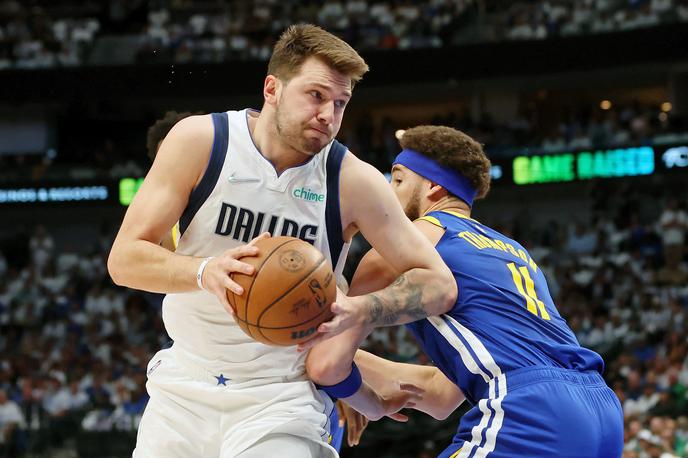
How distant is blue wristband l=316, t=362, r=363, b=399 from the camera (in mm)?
4113

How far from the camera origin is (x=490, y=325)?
156 inches

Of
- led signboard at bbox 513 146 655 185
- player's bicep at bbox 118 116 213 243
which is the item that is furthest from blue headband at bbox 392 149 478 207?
led signboard at bbox 513 146 655 185

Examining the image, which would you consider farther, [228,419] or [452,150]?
[452,150]

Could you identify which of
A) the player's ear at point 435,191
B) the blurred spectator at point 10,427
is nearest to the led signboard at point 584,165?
the blurred spectator at point 10,427

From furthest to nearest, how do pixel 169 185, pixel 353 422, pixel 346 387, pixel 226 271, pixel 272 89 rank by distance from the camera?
pixel 353 422, pixel 346 387, pixel 272 89, pixel 169 185, pixel 226 271

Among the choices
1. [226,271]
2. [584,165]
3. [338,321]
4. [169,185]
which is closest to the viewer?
[226,271]

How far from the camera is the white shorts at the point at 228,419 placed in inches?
149

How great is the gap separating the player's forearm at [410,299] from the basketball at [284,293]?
0.31m

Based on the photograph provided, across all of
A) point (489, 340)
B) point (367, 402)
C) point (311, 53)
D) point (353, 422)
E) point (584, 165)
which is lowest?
point (584, 165)

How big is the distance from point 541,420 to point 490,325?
0.42 m

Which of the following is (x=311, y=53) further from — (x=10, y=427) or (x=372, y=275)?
(x=10, y=427)

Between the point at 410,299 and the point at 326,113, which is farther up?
the point at 326,113

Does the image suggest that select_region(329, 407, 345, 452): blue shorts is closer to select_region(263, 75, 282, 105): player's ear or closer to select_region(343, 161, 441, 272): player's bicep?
select_region(343, 161, 441, 272): player's bicep

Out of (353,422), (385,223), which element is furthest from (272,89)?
(353,422)
